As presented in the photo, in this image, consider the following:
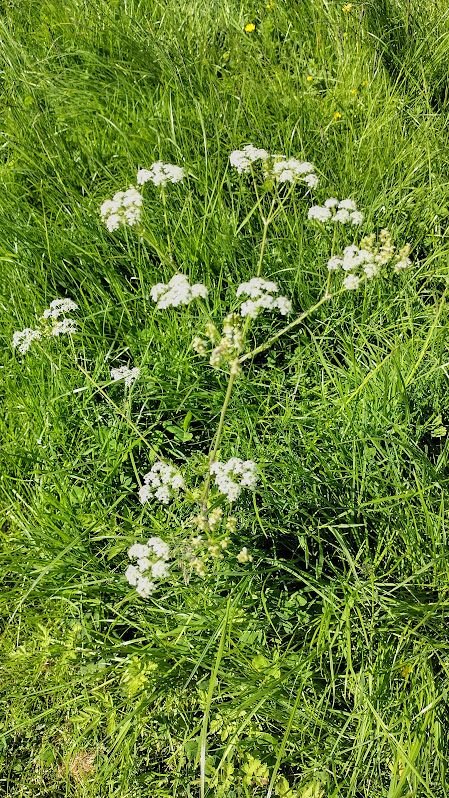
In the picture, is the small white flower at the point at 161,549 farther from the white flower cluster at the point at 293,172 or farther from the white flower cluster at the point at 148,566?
the white flower cluster at the point at 293,172

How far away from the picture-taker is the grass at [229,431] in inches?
70.7

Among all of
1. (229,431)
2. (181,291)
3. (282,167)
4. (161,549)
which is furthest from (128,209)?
(161,549)

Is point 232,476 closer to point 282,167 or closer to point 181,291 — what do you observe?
point 181,291

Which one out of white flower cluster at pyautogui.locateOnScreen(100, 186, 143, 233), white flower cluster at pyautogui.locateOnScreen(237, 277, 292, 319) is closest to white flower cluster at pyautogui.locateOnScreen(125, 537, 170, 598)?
white flower cluster at pyautogui.locateOnScreen(237, 277, 292, 319)

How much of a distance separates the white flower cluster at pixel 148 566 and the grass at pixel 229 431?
0.26 meters

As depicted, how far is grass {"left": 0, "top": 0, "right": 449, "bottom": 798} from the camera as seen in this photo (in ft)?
5.89

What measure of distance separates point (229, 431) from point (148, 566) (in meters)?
0.73

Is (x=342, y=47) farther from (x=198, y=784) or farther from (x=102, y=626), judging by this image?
(x=198, y=784)

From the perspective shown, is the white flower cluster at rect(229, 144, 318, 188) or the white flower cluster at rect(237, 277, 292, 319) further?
the white flower cluster at rect(229, 144, 318, 188)

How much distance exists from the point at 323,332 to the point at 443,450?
67 centimetres

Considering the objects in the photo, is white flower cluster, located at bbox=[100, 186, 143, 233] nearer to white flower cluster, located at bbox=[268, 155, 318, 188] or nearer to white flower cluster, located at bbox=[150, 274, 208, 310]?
white flower cluster, located at bbox=[150, 274, 208, 310]

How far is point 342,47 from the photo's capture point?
3.26m

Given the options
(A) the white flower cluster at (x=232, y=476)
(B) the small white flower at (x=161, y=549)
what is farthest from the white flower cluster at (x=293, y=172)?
(B) the small white flower at (x=161, y=549)

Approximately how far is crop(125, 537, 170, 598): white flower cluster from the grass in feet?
Result: 0.85
